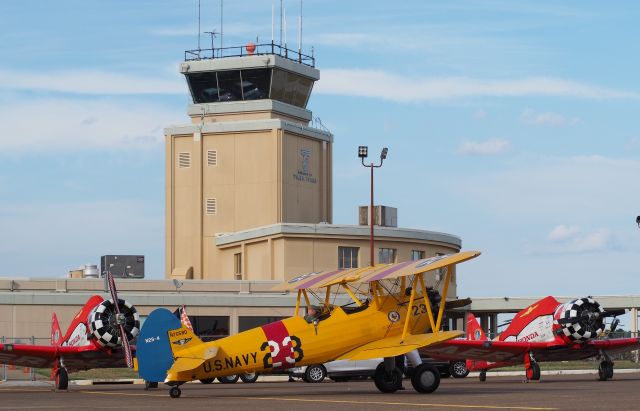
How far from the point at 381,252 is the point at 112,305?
3782 cm

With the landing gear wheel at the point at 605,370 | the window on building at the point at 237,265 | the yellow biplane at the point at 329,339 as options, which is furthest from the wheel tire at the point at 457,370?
the window on building at the point at 237,265

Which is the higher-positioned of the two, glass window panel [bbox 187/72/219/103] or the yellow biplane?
glass window panel [bbox 187/72/219/103]

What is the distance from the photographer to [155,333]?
27.2 m

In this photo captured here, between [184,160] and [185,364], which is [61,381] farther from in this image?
[184,160]

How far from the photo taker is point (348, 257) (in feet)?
234

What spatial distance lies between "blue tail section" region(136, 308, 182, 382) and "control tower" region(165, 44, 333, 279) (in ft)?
163

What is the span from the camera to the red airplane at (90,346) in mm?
35062

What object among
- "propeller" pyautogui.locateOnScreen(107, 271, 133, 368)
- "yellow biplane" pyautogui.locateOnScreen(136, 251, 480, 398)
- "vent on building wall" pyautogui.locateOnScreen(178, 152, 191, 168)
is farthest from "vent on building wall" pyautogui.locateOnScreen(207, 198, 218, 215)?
"yellow biplane" pyautogui.locateOnScreen(136, 251, 480, 398)

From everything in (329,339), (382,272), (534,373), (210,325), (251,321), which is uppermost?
(382,272)

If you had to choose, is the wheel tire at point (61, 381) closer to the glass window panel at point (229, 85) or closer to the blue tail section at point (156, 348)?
the blue tail section at point (156, 348)

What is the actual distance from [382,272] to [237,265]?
47.4 metres

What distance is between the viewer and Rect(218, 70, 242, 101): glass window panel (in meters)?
78.8

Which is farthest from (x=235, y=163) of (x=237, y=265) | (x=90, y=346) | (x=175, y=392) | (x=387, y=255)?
(x=175, y=392)

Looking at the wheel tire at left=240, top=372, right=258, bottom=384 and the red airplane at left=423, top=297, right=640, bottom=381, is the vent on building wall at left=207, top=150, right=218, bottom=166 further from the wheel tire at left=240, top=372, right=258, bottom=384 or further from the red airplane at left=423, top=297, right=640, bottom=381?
the red airplane at left=423, top=297, right=640, bottom=381
